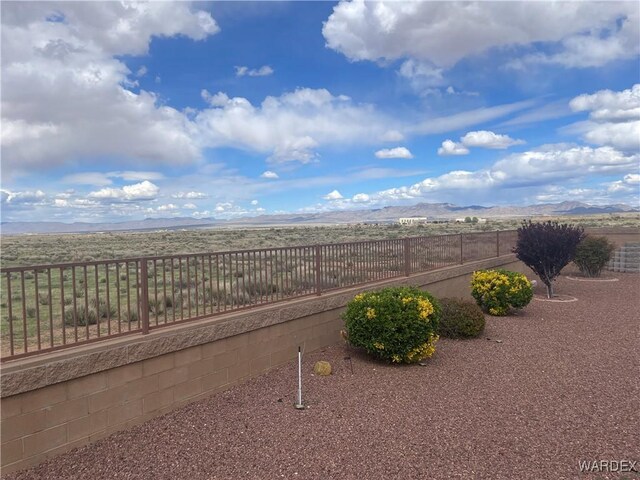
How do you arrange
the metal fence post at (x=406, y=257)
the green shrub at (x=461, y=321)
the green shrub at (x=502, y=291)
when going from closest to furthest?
the green shrub at (x=461, y=321) < the metal fence post at (x=406, y=257) < the green shrub at (x=502, y=291)

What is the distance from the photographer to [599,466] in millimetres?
4234

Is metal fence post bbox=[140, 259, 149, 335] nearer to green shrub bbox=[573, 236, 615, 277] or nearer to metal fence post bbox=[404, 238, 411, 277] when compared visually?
metal fence post bbox=[404, 238, 411, 277]

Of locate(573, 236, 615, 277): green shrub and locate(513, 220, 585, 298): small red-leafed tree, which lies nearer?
locate(513, 220, 585, 298): small red-leafed tree

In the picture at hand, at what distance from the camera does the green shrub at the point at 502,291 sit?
1121 cm

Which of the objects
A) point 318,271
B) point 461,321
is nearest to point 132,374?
point 318,271

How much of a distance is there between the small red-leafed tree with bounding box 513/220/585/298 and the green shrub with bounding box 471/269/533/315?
96.0 inches

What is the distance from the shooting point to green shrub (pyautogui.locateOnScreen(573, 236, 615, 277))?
1872 cm

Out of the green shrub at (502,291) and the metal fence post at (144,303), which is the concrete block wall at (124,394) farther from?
the green shrub at (502,291)

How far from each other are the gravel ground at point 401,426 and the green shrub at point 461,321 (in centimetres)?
97

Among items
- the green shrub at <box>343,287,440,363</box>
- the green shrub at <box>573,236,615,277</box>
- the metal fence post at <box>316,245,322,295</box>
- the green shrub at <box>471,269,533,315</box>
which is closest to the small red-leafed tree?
the green shrub at <box>471,269,533,315</box>

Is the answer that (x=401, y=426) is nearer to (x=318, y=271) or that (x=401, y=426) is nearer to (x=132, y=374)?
(x=132, y=374)

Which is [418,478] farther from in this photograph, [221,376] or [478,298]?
[478,298]

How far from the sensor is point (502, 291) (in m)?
11.2

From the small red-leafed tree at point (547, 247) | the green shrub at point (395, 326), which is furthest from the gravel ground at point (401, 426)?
the small red-leafed tree at point (547, 247)
